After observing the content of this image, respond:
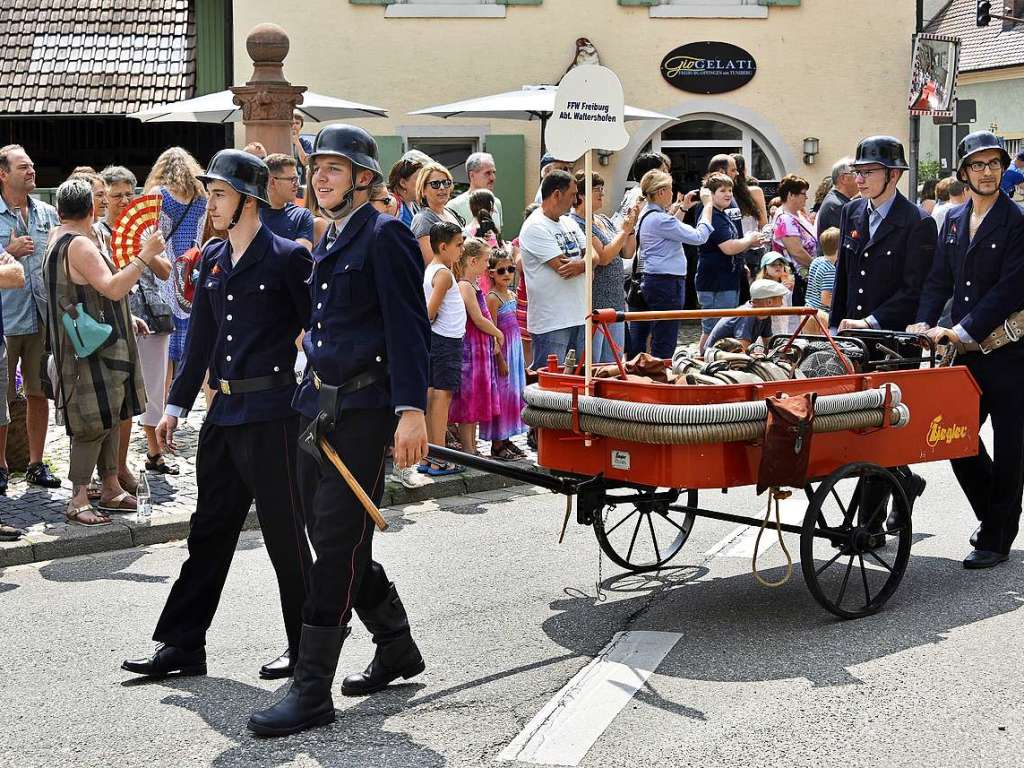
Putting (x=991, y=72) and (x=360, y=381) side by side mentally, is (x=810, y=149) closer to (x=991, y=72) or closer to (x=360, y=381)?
(x=360, y=381)

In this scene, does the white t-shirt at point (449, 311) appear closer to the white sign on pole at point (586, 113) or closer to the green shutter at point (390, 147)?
the white sign on pole at point (586, 113)

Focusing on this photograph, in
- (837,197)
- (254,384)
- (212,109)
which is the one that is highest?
(212,109)

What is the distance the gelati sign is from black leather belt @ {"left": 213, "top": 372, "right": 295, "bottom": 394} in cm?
1713

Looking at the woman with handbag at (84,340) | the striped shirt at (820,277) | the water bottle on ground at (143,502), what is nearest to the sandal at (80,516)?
the woman with handbag at (84,340)

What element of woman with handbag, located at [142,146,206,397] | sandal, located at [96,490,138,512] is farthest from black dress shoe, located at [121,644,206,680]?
woman with handbag, located at [142,146,206,397]

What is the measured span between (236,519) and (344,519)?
2.89 feet

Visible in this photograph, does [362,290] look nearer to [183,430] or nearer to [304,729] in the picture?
[304,729]

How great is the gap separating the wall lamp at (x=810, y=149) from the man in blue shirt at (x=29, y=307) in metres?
14.8

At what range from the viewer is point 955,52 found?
18266 millimetres

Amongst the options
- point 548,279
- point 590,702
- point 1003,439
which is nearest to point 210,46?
point 548,279

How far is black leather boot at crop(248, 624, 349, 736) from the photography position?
5191 mm

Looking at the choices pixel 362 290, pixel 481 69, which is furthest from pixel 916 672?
pixel 481 69

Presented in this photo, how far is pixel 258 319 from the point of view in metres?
5.83

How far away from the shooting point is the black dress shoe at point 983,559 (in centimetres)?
745
